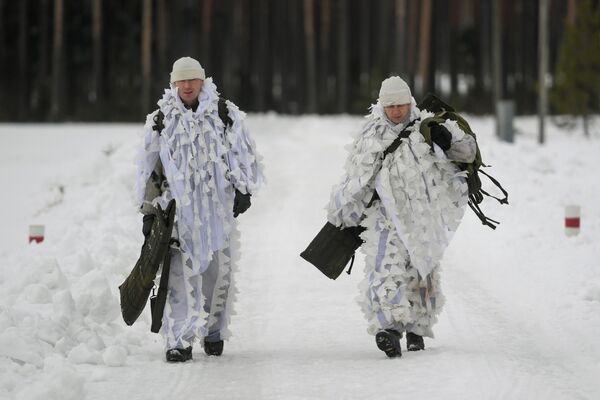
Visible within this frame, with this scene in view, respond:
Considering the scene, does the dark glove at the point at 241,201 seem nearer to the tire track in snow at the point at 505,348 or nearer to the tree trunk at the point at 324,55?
the tire track in snow at the point at 505,348

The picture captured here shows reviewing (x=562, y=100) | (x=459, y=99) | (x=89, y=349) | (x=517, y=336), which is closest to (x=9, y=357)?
(x=89, y=349)

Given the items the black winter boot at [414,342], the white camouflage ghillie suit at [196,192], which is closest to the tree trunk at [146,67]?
the white camouflage ghillie suit at [196,192]

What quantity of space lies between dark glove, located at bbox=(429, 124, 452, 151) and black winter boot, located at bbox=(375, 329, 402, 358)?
131 cm

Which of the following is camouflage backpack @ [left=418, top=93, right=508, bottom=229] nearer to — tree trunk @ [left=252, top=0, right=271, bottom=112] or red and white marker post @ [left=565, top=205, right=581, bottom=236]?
red and white marker post @ [left=565, top=205, right=581, bottom=236]

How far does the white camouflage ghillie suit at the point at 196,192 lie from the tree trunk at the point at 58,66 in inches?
1636

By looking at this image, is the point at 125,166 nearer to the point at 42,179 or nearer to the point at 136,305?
the point at 42,179

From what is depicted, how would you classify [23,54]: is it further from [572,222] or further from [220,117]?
[220,117]

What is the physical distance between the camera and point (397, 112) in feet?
26.8

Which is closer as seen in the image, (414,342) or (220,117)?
(414,342)

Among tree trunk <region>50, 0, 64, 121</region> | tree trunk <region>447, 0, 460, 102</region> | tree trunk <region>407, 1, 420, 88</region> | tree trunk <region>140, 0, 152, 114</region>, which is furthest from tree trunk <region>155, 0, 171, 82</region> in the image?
tree trunk <region>447, 0, 460, 102</region>

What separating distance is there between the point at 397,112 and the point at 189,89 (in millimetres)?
1419

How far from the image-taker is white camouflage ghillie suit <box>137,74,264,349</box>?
802 centimetres

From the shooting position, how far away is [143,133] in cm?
821

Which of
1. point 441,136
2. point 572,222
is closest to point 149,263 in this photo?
point 441,136
